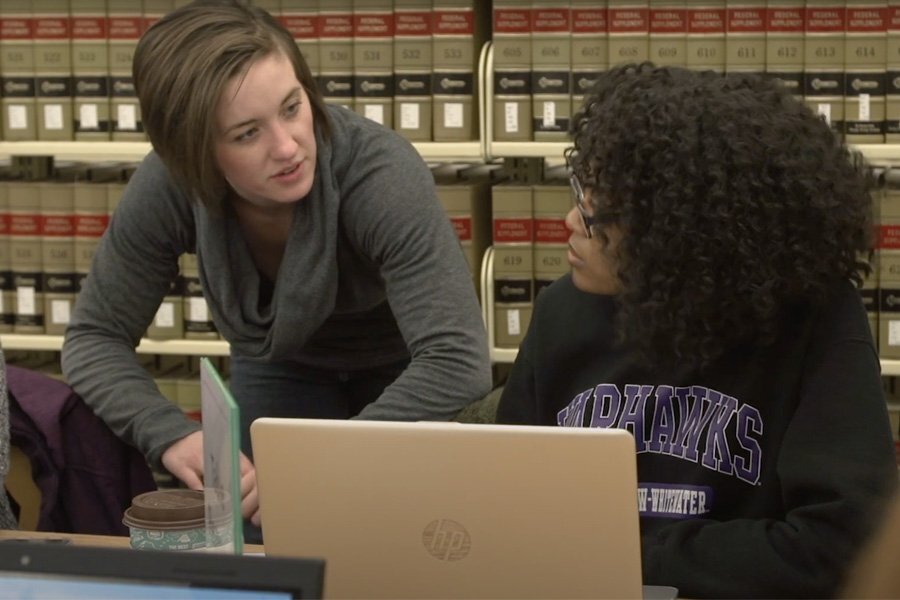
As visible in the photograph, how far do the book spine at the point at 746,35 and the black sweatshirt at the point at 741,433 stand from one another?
1.22 metres

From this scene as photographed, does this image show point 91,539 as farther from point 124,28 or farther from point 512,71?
point 124,28

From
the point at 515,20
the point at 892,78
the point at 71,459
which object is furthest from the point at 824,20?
the point at 71,459

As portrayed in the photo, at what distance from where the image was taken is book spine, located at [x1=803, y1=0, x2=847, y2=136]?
259cm

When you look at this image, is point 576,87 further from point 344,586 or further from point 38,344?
point 344,586

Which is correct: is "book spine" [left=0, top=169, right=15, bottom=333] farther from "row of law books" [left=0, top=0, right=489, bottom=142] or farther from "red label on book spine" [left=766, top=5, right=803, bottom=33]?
"red label on book spine" [left=766, top=5, right=803, bottom=33]

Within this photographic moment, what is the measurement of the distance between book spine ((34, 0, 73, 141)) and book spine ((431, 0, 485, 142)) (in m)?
0.83

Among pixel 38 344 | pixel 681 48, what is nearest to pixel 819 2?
pixel 681 48

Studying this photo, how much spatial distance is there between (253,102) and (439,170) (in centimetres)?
130

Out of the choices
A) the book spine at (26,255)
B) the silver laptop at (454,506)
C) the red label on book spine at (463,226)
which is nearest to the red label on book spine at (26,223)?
the book spine at (26,255)

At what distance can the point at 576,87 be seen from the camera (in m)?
2.70

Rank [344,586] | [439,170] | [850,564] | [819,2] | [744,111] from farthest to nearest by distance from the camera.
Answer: [439,170]
[819,2]
[744,111]
[850,564]
[344,586]

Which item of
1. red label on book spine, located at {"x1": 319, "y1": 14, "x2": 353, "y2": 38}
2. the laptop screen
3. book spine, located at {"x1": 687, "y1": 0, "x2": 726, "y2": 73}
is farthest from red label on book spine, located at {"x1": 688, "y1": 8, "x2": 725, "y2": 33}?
the laptop screen

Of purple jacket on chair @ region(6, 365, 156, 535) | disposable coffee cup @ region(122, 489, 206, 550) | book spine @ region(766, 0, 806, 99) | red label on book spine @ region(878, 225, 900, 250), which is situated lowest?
purple jacket on chair @ region(6, 365, 156, 535)

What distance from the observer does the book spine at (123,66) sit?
2848 millimetres
